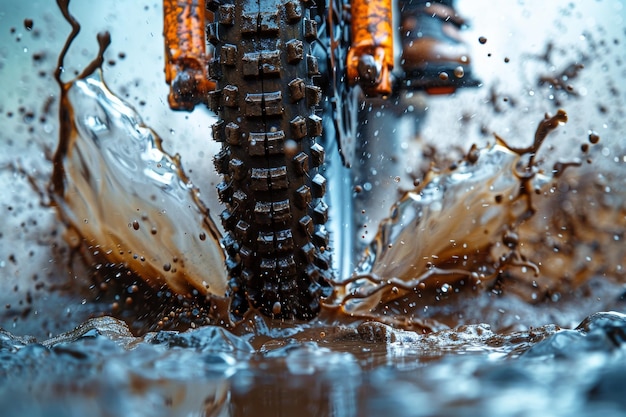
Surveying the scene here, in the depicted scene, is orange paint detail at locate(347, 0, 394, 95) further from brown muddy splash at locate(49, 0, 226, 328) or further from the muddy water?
brown muddy splash at locate(49, 0, 226, 328)

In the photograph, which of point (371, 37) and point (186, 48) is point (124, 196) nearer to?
point (186, 48)

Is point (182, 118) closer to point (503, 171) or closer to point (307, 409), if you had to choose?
point (503, 171)

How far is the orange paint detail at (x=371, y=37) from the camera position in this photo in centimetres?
190

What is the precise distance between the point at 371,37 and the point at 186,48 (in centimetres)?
61

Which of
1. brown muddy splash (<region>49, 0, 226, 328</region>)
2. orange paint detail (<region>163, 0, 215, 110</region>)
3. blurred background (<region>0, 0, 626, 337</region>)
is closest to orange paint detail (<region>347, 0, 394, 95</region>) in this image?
blurred background (<region>0, 0, 626, 337</region>)

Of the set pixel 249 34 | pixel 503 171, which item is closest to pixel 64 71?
pixel 249 34

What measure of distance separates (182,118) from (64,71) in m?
0.42

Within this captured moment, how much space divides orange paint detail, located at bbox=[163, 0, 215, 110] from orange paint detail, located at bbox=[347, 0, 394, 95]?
496mm

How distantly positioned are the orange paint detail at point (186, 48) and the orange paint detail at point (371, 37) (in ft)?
1.63

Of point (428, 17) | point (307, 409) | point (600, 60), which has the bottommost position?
point (307, 409)

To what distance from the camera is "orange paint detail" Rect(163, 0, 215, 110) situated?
1.97m

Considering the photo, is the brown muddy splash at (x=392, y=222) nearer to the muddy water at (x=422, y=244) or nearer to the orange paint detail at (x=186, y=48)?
the muddy water at (x=422, y=244)

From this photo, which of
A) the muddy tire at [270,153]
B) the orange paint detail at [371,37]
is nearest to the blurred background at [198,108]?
the orange paint detail at [371,37]

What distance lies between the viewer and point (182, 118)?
A: 2.14 metres
